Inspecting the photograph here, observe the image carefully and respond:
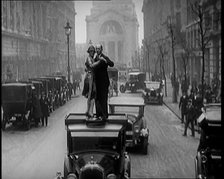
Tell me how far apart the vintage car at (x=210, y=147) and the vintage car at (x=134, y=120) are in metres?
2.98

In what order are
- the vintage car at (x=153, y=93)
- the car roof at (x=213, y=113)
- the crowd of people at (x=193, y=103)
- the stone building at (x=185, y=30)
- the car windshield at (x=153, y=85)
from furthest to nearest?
the car windshield at (x=153, y=85)
the vintage car at (x=153, y=93)
the stone building at (x=185, y=30)
the crowd of people at (x=193, y=103)
the car roof at (x=213, y=113)

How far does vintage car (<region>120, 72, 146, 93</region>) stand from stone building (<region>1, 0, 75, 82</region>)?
376 inches

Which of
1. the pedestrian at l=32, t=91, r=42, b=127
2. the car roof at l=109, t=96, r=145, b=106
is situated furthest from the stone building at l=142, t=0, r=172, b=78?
the pedestrian at l=32, t=91, r=42, b=127

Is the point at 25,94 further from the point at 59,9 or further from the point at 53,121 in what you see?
the point at 59,9

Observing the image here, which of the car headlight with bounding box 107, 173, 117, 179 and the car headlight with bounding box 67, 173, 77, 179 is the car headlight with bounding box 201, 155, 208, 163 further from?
the car headlight with bounding box 67, 173, 77, 179

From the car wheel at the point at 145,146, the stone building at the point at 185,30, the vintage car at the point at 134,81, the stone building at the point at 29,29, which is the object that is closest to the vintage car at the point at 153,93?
the stone building at the point at 185,30

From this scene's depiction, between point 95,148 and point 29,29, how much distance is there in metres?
10.3

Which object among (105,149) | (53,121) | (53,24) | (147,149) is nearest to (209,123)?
(105,149)

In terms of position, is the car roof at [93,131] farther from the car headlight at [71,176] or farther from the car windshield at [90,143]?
the car headlight at [71,176]

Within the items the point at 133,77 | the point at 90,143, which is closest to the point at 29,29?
the point at 90,143

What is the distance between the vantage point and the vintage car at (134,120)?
12.3 meters

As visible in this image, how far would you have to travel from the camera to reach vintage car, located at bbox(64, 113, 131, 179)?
7.85 meters

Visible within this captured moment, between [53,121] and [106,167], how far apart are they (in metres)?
9.73

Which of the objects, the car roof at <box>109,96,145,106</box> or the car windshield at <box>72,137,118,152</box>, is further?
the car roof at <box>109,96,145,106</box>
